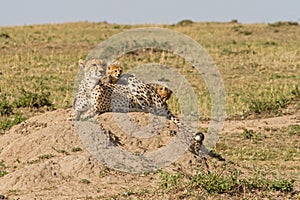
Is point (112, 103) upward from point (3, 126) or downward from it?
upward

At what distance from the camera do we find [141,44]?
2272 cm

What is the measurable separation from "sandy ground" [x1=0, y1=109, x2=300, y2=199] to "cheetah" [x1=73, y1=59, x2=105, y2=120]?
24 cm

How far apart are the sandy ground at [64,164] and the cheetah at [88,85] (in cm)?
24

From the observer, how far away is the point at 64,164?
763 cm

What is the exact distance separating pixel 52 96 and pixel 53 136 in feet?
19.6

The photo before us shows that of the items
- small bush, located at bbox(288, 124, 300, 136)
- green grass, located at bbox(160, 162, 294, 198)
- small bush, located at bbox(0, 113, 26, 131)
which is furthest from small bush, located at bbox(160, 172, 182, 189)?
small bush, located at bbox(288, 124, 300, 136)

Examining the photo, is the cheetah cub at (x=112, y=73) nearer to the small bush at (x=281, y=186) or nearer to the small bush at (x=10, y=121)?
the small bush at (x=10, y=121)

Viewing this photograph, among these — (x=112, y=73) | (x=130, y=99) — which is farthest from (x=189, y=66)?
(x=130, y=99)

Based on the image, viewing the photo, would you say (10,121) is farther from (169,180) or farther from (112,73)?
(169,180)

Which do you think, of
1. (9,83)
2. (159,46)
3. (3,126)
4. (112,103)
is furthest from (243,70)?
(112,103)

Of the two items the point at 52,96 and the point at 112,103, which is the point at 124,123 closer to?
the point at 112,103

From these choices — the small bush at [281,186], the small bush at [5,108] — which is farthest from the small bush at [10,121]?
the small bush at [281,186]

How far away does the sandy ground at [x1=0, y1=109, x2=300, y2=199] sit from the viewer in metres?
7.11

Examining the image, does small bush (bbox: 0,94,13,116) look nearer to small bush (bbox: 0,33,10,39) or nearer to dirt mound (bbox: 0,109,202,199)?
dirt mound (bbox: 0,109,202,199)
